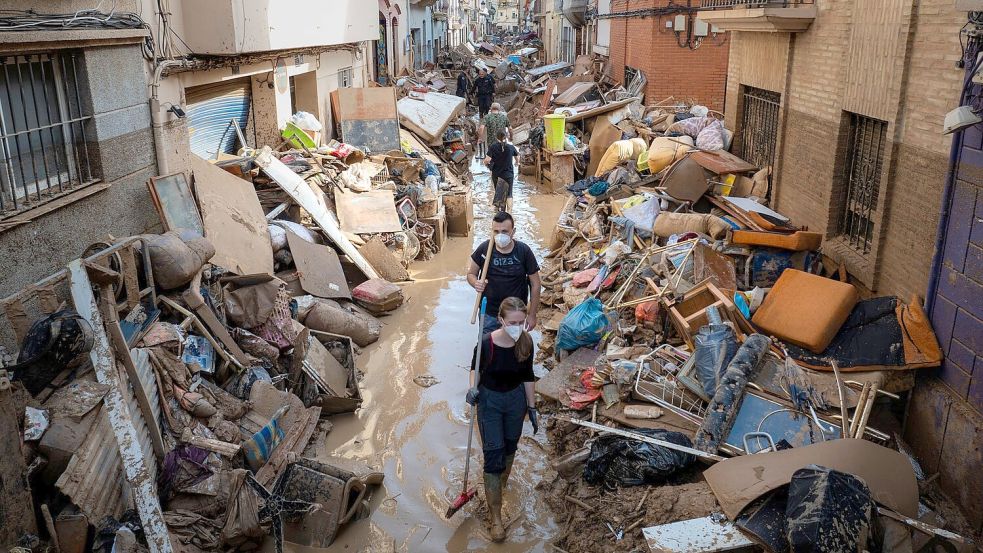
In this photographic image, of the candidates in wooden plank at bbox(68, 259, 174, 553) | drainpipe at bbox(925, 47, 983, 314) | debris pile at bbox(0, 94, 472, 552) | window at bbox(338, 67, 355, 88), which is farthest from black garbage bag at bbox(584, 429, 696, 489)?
window at bbox(338, 67, 355, 88)

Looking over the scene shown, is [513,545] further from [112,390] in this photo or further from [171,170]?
[171,170]

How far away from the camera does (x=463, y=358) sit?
28.5 feet

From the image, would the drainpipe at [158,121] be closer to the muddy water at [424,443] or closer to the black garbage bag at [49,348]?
the muddy water at [424,443]

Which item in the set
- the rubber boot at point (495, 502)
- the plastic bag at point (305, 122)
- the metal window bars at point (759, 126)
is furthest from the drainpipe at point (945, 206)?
the plastic bag at point (305, 122)

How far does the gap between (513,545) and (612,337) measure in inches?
112

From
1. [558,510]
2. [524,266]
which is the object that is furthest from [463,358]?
[558,510]

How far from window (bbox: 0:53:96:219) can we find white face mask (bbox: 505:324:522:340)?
12.9 feet

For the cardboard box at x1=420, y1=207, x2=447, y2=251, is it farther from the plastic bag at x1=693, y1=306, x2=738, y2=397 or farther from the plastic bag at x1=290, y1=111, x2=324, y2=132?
the plastic bag at x1=693, y1=306, x2=738, y2=397

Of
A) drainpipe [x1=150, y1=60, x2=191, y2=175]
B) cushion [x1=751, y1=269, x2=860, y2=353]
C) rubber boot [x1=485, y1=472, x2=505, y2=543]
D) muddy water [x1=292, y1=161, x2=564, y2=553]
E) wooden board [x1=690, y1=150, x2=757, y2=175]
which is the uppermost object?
drainpipe [x1=150, y1=60, x2=191, y2=175]

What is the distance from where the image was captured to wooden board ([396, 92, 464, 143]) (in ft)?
53.4

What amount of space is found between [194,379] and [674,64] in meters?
13.9

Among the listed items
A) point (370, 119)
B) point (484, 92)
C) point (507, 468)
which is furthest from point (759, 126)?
point (484, 92)

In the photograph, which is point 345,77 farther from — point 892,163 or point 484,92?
point 892,163

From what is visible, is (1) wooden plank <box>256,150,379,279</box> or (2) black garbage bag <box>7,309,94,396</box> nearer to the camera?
(2) black garbage bag <box>7,309,94,396</box>
